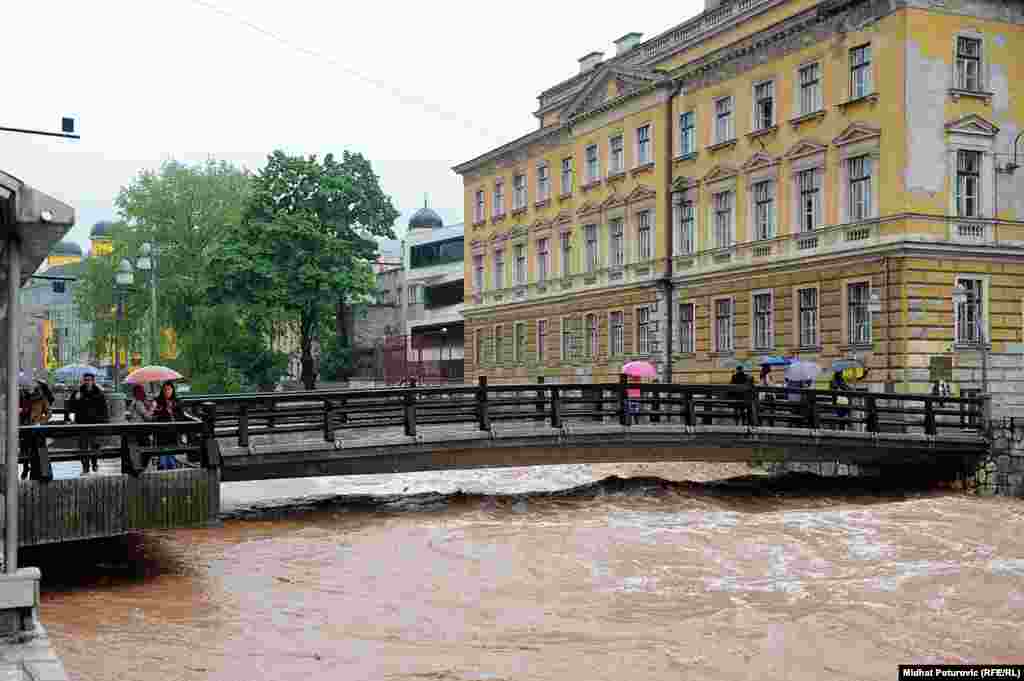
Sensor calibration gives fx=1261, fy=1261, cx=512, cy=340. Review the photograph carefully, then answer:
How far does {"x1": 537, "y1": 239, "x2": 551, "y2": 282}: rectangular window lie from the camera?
171 feet

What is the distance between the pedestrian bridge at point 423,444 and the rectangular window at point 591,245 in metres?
20.7

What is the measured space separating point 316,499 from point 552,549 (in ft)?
24.1

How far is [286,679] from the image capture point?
1073 centimetres

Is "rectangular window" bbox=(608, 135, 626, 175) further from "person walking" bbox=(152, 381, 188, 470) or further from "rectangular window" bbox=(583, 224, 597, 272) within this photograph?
"person walking" bbox=(152, 381, 188, 470)

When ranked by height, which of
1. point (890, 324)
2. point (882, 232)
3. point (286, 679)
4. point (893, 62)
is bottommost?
point (286, 679)

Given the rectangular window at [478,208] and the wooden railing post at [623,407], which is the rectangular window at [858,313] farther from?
the rectangular window at [478,208]

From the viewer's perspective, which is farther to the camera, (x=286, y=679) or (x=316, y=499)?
(x=316, y=499)

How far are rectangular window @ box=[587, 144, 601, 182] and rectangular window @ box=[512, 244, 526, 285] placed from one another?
6373mm

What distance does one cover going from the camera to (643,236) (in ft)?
147

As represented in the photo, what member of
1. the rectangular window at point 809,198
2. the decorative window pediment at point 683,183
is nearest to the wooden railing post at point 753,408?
the rectangular window at point 809,198

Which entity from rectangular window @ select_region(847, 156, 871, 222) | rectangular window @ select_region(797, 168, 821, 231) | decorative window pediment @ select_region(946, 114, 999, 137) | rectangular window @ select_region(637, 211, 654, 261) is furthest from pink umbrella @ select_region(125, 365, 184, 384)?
rectangular window @ select_region(637, 211, 654, 261)

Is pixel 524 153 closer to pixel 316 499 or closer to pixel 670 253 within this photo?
pixel 670 253

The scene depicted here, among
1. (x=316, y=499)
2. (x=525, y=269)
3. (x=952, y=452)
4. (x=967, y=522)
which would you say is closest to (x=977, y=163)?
(x=952, y=452)

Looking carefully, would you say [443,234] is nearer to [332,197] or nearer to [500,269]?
[332,197]
